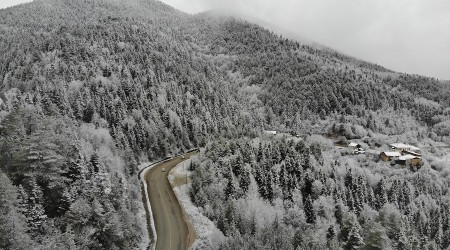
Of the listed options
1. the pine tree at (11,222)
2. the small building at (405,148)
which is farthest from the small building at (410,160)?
the pine tree at (11,222)

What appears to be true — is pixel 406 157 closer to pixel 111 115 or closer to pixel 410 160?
pixel 410 160

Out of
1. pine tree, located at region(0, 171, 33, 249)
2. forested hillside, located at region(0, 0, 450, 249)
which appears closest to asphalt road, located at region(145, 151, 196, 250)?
forested hillside, located at region(0, 0, 450, 249)

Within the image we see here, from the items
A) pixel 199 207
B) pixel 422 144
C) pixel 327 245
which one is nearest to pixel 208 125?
pixel 199 207

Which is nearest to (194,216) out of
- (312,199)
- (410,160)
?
(312,199)

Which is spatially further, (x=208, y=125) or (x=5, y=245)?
(x=208, y=125)

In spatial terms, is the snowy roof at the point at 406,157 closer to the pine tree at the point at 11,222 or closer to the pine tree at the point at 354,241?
the pine tree at the point at 354,241

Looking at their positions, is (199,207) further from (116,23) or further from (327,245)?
(116,23)

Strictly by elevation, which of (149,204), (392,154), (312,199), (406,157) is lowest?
(312,199)
